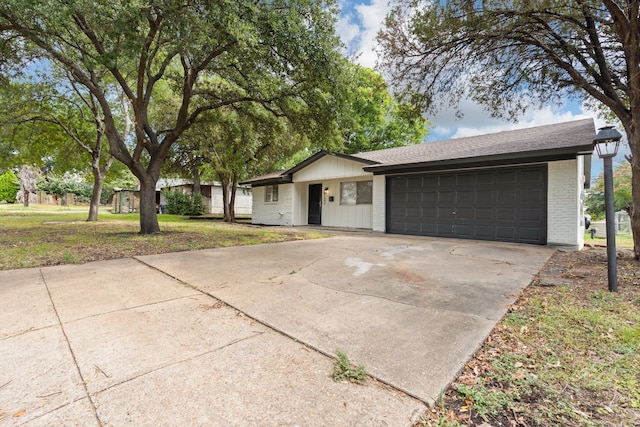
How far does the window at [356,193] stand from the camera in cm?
1259

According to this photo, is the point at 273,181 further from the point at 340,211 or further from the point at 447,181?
the point at 447,181

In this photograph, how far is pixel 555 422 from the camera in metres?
1.58

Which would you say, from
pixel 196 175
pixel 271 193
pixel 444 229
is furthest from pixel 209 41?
pixel 196 175

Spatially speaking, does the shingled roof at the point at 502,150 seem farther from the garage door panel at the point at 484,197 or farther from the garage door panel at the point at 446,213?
the garage door panel at the point at 446,213

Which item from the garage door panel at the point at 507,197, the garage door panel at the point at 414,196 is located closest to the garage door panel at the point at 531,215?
the garage door panel at the point at 507,197

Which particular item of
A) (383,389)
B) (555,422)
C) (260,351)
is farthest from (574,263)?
(260,351)

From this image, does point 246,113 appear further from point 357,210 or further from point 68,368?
point 68,368

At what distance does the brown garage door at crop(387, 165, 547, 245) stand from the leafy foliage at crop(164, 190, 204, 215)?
57.1 ft

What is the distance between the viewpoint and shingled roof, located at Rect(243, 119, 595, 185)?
7.52m

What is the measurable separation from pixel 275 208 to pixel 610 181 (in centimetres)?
1336

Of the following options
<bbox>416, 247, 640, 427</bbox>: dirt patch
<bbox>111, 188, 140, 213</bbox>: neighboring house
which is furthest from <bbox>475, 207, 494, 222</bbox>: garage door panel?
<bbox>111, 188, 140, 213</bbox>: neighboring house

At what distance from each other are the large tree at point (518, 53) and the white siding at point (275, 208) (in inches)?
345

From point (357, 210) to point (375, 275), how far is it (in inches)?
335

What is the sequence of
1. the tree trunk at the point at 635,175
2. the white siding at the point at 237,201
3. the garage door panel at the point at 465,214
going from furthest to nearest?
the white siding at the point at 237,201
the garage door panel at the point at 465,214
the tree trunk at the point at 635,175
